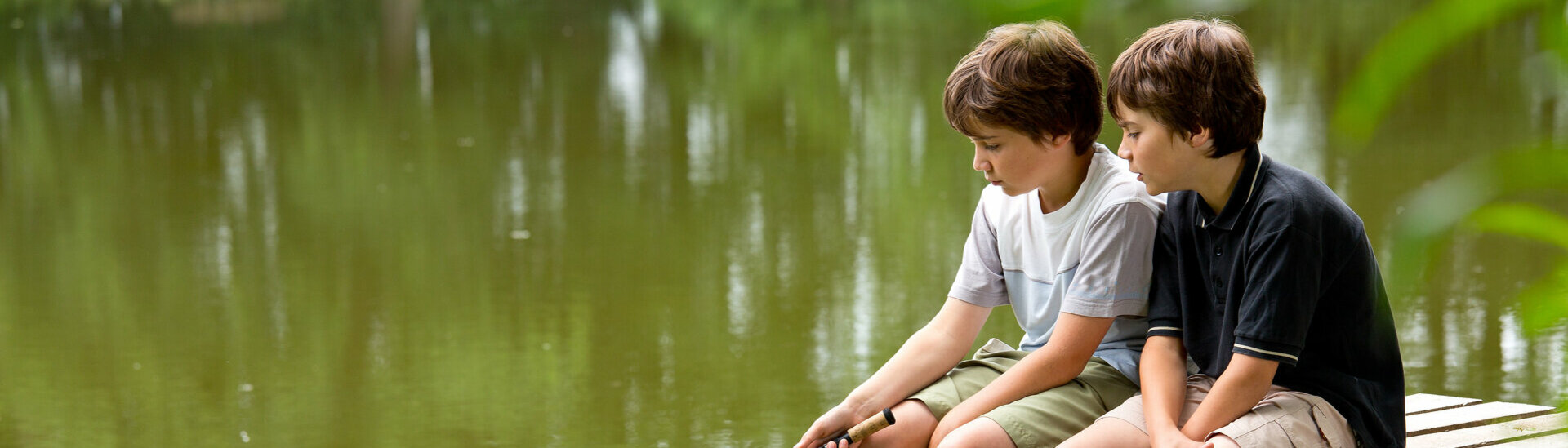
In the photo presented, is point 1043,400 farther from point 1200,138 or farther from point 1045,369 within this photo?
point 1200,138

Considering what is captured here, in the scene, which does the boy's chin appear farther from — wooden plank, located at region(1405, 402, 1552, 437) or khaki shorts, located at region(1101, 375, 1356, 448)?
wooden plank, located at region(1405, 402, 1552, 437)

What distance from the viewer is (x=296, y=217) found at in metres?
5.95

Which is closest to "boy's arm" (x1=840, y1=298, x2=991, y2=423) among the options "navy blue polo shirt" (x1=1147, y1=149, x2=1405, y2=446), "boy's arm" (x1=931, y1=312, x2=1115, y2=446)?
"boy's arm" (x1=931, y1=312, x2=1115, y2=446)

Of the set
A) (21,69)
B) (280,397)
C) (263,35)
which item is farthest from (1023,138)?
(263,35)

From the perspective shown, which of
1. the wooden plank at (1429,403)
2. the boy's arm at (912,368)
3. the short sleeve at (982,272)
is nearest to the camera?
the boy's arm at (912,368)

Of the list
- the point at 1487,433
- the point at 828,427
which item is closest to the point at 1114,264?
the point at 828,427

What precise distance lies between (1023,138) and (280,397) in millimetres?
2715

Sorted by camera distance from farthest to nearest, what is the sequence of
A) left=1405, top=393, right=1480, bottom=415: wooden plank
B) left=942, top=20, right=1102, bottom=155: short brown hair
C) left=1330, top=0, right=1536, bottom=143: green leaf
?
left=1405, top=393, right=1480, bottom=415: wooden plank → left=942, top=20, right=1102, bottom=155: short brown hair → left=1330, top=0, right=1536, bottom=143: green leaf

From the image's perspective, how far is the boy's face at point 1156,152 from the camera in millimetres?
1564

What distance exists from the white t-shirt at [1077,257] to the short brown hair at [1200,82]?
0.19 meters

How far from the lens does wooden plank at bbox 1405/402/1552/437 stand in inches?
81.3

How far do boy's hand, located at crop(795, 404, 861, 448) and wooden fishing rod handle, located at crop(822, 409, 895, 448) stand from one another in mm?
41

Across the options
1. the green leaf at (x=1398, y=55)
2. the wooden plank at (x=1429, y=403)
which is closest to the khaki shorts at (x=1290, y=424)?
the wooden plank at (x=1429, y=403)

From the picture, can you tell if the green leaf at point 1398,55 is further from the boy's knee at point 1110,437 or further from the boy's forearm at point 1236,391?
the boy's knee at point 1110,437
